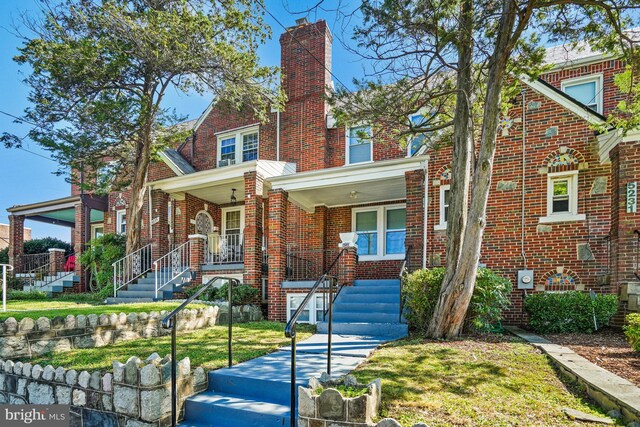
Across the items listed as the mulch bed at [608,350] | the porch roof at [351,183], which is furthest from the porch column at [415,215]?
the mulch bed at [608,350]

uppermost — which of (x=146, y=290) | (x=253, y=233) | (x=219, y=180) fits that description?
(x=219, y=180)

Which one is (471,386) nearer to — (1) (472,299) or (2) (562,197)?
(1) (472,299)

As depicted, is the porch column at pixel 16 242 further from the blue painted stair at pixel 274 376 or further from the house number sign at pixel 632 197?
the house number sign at pixel 632 197

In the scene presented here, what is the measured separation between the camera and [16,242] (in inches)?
641

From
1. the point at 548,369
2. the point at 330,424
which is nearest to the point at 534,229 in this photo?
the point at 548,369

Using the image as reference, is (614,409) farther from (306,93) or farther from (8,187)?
(8,187)

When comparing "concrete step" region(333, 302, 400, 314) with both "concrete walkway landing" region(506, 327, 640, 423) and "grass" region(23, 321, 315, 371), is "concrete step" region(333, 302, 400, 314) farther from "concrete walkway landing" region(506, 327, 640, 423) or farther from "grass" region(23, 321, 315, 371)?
"concrete walkway landing" region(506, 327, 640, 423)

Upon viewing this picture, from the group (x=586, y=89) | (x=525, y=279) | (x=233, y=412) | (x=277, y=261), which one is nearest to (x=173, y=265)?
(x=277, y=261)

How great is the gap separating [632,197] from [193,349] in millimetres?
8826

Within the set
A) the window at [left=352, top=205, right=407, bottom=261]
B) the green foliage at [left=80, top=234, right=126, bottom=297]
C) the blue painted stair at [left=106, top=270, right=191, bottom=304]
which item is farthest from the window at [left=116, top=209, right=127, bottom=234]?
the window at [left=352, top=205, right=407, bottom=261]

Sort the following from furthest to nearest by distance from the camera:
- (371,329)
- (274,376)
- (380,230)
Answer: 1. (380,230)
2. (371,329)
3. (274,376)

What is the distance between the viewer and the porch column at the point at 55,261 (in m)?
15.0

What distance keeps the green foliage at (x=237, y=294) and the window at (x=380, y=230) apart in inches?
152

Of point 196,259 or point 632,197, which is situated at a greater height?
point 632,197
